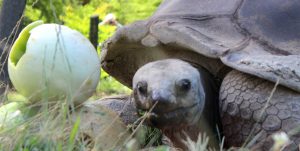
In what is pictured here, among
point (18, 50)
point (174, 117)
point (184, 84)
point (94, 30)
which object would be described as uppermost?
point (18, 50)

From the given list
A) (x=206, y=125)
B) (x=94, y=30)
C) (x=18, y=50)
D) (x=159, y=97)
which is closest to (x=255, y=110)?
(x=206, y=125)

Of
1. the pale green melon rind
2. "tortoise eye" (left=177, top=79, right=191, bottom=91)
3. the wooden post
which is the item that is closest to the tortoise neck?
"tortoise eye" (left=177, top=79, right=191, bottom=91)

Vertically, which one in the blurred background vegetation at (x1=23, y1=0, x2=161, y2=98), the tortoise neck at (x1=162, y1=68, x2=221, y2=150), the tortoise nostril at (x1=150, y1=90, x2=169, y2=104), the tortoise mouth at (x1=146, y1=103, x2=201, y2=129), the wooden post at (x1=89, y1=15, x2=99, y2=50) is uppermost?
the tortoise nostril at (x1=150, y1=90, x2=169, y2=104)

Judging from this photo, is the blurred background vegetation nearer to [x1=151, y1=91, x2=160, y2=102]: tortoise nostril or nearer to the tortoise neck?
the tortoise neck

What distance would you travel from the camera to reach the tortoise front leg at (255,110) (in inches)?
106

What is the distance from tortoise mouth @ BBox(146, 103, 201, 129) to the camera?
259cm

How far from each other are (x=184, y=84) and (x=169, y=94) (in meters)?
0.13

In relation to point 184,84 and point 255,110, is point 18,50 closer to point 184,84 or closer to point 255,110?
point 184,84

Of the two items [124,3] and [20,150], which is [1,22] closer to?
[20,150]

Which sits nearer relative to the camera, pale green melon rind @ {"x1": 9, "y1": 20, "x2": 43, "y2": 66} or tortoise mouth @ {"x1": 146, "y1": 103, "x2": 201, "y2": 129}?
tortoise mouth @ {"x1": 146, "y1": 103, "x2": 201, "y2": 129}

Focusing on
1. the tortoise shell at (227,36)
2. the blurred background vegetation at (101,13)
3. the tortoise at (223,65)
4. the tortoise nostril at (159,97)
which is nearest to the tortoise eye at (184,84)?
the tortoise at (223,65)

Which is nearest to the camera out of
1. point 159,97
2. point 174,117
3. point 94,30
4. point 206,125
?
point 159,97

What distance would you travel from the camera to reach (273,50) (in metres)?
3.02

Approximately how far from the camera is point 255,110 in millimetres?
2768
